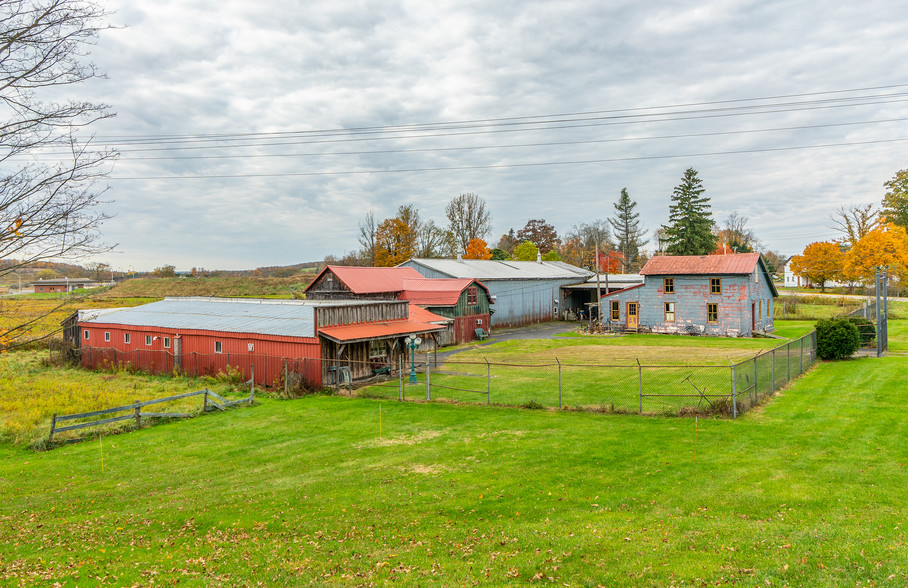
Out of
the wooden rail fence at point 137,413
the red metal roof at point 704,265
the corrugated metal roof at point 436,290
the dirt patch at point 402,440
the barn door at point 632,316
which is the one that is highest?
the red metal roof at point 704,265

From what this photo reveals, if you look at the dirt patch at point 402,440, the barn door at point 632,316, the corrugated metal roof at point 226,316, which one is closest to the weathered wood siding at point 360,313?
the corrugated metal roof at point 226,316

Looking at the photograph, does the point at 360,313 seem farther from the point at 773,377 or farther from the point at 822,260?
the point at 822,260

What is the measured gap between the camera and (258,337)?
28.3 m

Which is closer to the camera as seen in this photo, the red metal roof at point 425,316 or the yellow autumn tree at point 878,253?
the red metal roof at point 425,316

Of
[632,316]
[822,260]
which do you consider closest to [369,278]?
[632,316]

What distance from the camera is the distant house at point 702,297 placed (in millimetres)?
42500

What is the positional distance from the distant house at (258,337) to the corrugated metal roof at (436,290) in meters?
10.9

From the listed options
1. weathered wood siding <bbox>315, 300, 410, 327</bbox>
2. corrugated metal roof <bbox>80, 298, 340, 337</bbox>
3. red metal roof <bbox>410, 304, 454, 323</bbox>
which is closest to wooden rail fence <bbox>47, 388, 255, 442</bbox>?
weathered wood siding <bbox>315, 300, 410, 327</bbox>

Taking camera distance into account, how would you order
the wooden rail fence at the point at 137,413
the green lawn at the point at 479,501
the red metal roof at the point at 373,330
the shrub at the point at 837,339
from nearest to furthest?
the green lawn at the point at 479,501
the wooden rail fence at the point at 137,413
the red metal roof at the point at 373,330
the shrub at the point at 837,339

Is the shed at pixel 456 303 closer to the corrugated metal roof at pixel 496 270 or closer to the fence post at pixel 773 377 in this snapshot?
the corrugated metal roof at pixel 496 270

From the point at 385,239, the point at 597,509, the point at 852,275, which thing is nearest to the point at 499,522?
the point at 597,509

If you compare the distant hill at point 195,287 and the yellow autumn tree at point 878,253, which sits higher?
the yellow autumn tree at point 878,253

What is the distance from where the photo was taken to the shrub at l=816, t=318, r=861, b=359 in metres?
28.2

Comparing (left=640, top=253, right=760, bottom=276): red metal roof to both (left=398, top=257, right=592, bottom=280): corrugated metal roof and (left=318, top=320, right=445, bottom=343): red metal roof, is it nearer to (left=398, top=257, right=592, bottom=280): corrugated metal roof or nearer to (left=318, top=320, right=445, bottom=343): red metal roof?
(left=398, top=257, right=592, bottom=280): corrugated metal roof
